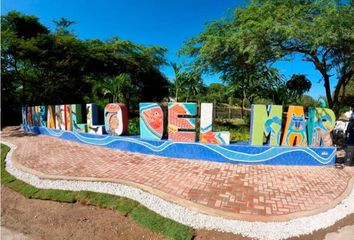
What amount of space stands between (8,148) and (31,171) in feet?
14.3

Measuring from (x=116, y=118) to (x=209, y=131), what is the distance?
13.3 feet

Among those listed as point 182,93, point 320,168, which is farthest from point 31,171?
point 182,93

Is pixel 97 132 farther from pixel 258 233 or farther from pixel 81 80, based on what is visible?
pixel 81 80

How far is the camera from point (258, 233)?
4.11m

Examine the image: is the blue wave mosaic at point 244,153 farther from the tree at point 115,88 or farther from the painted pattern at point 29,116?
the tree at point 115,88

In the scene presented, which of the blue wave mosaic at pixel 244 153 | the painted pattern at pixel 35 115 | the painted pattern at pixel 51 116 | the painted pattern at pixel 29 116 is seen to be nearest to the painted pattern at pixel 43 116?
the painted pattern at pixel 35 115

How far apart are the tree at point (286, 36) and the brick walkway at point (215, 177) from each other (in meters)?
4.51

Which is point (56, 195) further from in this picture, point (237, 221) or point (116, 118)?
point (116, 118)

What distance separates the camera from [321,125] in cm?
785

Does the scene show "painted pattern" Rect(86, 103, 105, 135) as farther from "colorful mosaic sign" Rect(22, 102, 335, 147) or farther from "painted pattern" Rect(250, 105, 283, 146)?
"painted pattern" Rect(250, 105, 283, 146)

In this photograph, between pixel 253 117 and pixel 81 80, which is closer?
pixel 253 117

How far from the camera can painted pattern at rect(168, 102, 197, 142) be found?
27.3 ft

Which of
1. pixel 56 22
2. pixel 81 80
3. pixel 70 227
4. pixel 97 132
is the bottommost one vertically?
pixel 70 227

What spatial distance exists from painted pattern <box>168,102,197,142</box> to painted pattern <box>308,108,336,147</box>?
4189mm
